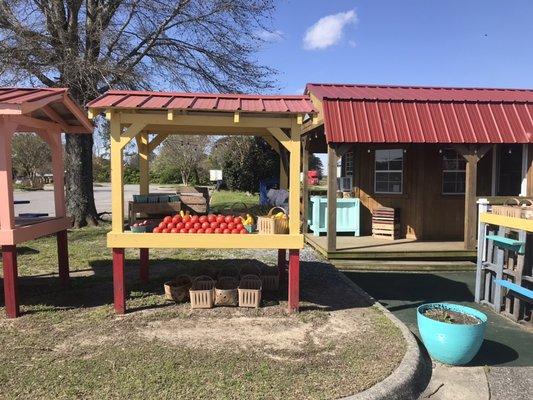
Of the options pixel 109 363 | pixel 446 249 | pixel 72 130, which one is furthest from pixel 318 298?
pixel 72 130

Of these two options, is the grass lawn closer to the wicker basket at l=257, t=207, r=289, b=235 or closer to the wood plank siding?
the wicker basket at l=257, t=207, r=289, b=235

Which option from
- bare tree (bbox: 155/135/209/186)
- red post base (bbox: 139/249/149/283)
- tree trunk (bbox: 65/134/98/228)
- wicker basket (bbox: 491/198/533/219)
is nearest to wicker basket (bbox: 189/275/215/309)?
red post base (bbox: 139/249/149/283)

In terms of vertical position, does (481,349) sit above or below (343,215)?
below

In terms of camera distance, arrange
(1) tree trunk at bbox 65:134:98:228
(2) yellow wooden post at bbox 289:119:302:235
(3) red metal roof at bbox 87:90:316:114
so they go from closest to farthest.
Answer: (3) red metal roof at bbox 87:90:316:114, (2) yellow wooden post at bbox 289:119:302:235, (1) tree trunk at bbox 65:134:98:228

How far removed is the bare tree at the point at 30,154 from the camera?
143 feet

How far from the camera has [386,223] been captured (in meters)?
10.5

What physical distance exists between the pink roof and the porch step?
5294mm

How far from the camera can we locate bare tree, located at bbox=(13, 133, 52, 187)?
143 ft

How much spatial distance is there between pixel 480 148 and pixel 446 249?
2.13m

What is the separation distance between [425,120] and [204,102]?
535cm

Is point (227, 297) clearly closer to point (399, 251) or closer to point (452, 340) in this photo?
point (452, 340)

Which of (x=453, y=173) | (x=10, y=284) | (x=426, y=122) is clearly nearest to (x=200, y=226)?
(x=10, y=284)

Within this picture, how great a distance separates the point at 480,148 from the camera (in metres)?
8.91

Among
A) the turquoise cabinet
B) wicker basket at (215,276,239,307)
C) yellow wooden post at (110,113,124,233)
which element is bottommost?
wicker basket at (215,276,239,307)
